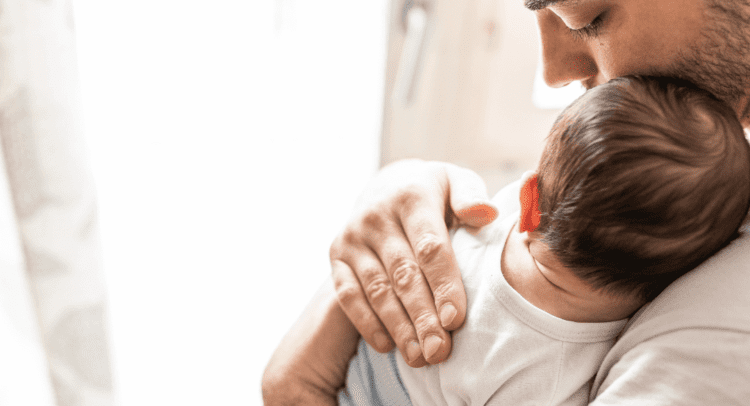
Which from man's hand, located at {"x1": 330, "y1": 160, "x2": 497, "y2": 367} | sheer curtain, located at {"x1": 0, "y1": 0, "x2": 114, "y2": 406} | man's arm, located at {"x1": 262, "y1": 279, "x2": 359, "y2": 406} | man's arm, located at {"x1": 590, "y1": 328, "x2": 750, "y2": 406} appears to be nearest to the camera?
man's arm, located at {"x1": 590, "y1": 328, "x2": 750, "y2": 406}

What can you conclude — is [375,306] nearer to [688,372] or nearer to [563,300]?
[563,300]

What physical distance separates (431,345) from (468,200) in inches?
10.6

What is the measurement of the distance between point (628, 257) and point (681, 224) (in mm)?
70

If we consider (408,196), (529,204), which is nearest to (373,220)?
(408,196)

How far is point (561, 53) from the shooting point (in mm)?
786

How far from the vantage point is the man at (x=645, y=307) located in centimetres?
49

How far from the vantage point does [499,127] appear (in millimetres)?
1762

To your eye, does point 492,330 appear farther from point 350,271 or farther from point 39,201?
point 39,201

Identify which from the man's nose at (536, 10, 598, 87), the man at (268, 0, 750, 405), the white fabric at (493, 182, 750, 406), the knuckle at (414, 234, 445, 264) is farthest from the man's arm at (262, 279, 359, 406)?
the man's nose at (536, 10, 598, 87)

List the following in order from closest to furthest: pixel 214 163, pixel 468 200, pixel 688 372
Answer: pixel 688 372
pixel 468 200
pixel 214 163

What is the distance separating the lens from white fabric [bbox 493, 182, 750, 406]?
0.47 metres

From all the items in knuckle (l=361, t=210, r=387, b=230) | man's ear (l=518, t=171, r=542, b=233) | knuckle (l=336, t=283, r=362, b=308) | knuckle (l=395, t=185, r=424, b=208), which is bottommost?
knuckle (l=336, t=283, r=362, b=308)

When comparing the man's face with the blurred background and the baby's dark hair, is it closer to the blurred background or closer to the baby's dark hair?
the baby's dark hair

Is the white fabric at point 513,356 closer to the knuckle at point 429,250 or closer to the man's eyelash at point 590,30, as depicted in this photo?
the knuckle at point 429,250
